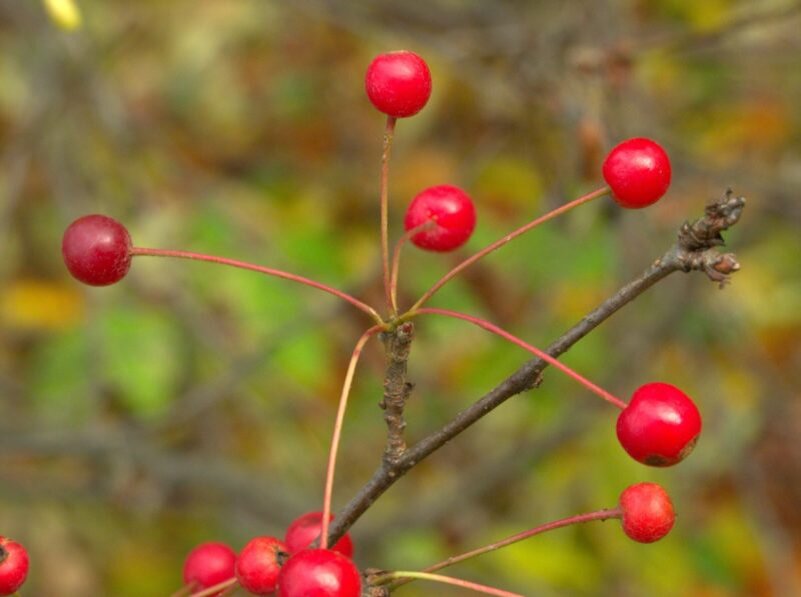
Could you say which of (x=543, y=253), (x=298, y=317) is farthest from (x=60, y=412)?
(x=543, y=253)

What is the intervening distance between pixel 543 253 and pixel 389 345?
4.93 feet

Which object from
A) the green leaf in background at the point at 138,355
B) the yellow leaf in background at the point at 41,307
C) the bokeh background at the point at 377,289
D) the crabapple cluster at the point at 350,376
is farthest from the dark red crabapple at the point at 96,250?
the yellow leaf in background at the point at 41,307

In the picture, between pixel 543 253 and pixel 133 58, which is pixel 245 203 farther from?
pixel 133 58

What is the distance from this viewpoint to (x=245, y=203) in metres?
2.97

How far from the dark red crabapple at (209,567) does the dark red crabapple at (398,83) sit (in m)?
0.43

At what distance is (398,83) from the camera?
1.06m

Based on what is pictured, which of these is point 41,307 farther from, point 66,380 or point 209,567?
point 209,567

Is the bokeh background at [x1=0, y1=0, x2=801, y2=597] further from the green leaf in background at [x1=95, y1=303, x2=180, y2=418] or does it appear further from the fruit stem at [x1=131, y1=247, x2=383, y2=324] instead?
the fruit stem at [x1=131, y1=247, x2=383, y2=324]

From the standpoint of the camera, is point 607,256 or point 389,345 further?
point 607,256

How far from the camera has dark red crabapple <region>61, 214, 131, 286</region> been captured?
3.38 ft

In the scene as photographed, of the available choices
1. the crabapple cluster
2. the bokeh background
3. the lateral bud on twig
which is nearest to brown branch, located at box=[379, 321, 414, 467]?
the crabapple cluster

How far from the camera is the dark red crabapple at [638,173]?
1.02 m

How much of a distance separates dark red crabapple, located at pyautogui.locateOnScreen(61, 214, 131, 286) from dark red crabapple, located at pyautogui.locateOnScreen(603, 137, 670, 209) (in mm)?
417

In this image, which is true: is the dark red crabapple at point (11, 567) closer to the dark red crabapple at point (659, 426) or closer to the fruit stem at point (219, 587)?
the fruit stem at point (219, 587)
